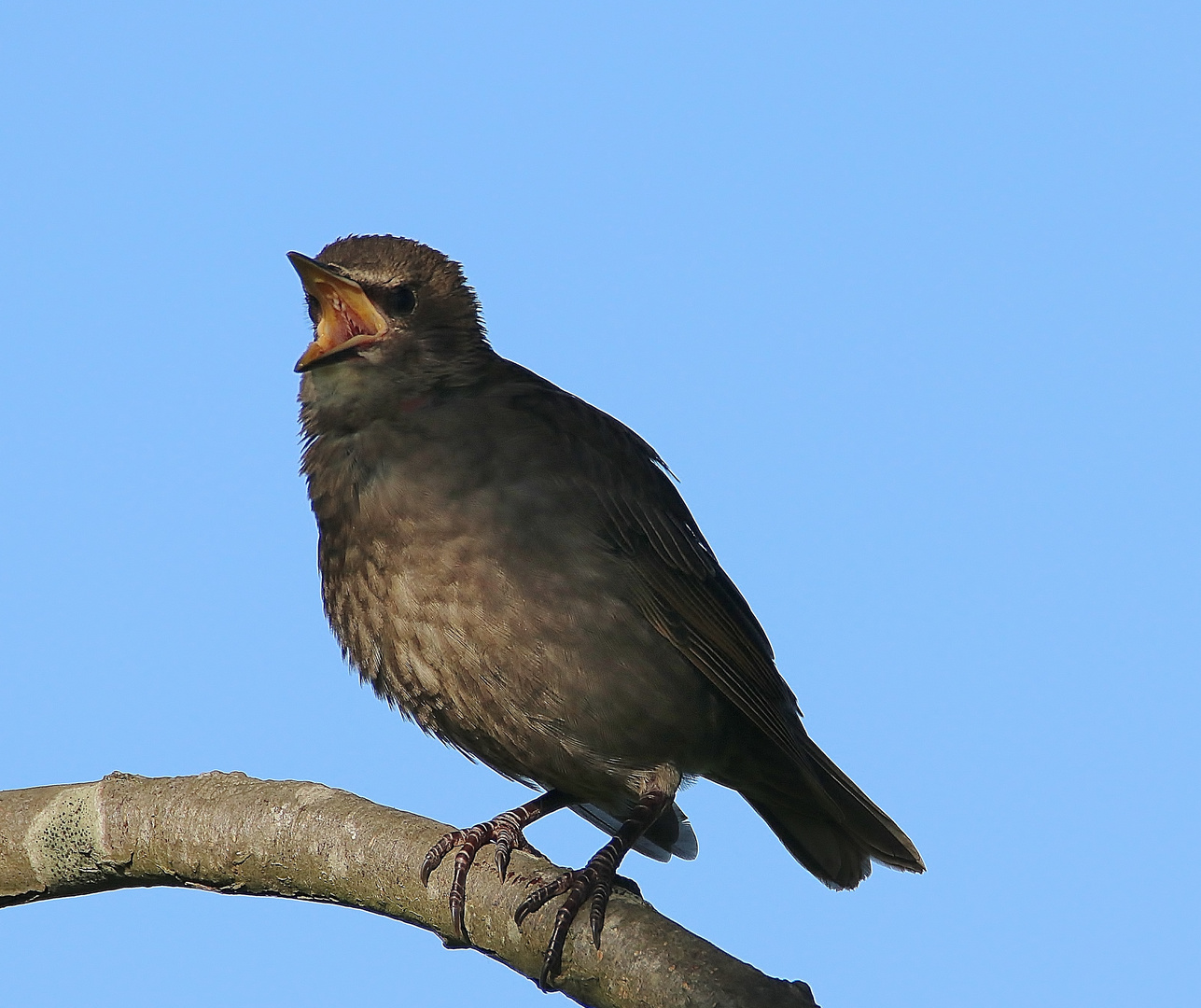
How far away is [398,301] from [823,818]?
9.08 feet

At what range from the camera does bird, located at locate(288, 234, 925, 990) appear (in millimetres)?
4973

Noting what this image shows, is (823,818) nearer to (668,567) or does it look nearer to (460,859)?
(668,567)

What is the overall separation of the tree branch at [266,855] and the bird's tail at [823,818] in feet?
5.53

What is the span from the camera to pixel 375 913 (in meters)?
4.37

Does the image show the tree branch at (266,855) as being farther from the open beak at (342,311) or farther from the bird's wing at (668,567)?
the open beak at (342,311)

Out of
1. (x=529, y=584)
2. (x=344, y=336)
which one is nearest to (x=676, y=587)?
(x=529, y=584)

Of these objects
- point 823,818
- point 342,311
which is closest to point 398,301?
point 342,311

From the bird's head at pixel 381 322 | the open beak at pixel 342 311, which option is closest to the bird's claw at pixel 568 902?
the bird's head at pixel 381 322

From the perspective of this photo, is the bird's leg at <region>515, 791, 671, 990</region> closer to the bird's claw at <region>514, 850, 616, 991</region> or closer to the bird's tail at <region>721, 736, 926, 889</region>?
the bird's claw at <region>514, 850, 616, 991</region>

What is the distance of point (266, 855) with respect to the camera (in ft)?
14.3

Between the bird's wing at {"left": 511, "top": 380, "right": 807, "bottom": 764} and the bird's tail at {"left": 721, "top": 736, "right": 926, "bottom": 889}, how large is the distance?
0.57 feet

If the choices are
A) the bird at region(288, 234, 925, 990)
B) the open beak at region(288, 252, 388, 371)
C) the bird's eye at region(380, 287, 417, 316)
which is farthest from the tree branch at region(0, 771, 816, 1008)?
the bird's eye at region(380, 287, 417, 316)

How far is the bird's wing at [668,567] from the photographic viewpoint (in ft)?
17.7

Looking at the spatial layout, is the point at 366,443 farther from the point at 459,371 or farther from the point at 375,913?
the point at 375,913
